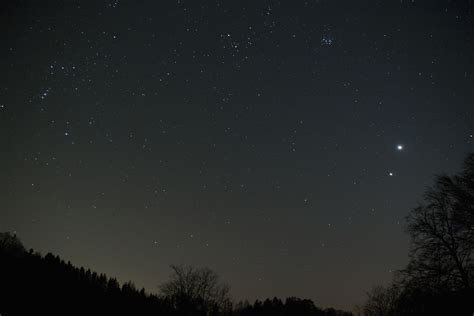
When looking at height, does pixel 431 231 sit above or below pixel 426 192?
below

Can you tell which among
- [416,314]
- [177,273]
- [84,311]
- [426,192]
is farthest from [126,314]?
[426,192]

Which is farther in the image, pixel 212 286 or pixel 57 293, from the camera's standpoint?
pixel 212 286

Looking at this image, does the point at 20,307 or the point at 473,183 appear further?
the point at 20,307

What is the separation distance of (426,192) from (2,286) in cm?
2932

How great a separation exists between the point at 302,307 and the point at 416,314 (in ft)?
181

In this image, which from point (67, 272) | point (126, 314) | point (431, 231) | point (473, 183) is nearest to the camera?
point (473, 183)

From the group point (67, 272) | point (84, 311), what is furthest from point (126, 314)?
point (67, 272)

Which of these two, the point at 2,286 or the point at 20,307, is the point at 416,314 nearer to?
the point at 20,307

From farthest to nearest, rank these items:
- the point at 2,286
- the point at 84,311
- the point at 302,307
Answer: the point at 302,307 → the point at 84,311 → the point at 2,286

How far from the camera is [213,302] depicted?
165ft

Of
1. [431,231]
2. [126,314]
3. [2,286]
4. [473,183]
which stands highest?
[473,183]

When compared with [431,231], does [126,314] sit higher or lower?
lower

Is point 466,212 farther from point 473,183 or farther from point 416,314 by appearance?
point 416,314

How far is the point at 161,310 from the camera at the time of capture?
3559 centimetres
